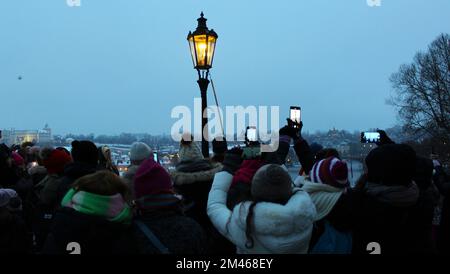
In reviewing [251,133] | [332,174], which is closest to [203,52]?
[251,133]

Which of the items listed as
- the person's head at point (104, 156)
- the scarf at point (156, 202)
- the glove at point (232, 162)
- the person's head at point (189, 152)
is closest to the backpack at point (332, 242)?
Answer: the glove at point (232, 162)

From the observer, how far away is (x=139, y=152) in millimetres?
5266

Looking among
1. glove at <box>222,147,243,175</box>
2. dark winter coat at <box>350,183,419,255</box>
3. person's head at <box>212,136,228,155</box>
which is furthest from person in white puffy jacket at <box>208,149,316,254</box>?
person's head at <box>212,136,228,155</box>

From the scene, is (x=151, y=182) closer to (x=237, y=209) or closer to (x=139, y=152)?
(x=237, y=209)

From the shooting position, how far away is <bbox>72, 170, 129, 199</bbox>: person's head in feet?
10.9

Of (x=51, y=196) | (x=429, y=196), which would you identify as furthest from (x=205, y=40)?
(x=429, y=196)

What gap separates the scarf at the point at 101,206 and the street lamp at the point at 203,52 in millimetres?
5448

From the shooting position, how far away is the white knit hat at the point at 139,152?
5.26m

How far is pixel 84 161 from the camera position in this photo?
16.7 ft

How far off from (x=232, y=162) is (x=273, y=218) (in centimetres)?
129

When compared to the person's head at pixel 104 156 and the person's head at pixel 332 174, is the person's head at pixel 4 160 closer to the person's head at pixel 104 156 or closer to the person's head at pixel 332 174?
the person's head at pixel 104 156
